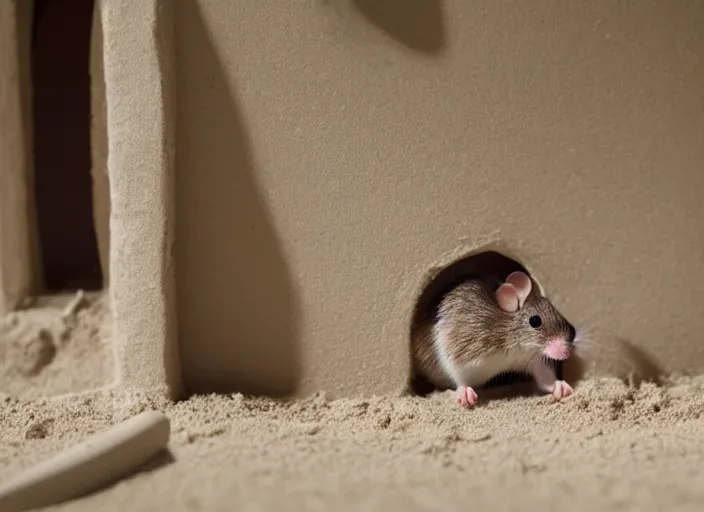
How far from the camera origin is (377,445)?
6.41 feet

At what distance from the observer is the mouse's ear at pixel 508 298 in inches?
96.8

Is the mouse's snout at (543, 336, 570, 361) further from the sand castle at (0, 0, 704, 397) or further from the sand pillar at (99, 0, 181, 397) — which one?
the sand pillar at (99, 0, 181, 397)

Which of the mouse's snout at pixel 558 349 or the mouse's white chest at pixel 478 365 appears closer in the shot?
the mouse's snout at pixel 558 349

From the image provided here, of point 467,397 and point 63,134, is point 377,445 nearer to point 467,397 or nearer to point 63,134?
point 467,397

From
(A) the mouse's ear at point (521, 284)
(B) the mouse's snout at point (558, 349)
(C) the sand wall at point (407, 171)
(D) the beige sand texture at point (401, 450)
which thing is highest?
(C) the sand wall at point (407, 171)

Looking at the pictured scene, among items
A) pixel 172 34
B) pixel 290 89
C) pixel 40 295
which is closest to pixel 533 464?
pixel 290 89

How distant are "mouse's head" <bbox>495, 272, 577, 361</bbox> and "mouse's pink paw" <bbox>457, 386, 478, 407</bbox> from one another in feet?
0.82

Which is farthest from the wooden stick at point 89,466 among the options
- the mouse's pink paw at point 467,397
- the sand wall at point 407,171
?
the mouse's pink paw at point 467,397

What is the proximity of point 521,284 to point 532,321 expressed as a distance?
12 cm

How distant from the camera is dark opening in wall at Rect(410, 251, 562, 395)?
8.24 ft

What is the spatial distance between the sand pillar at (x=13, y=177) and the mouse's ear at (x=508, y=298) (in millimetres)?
1634

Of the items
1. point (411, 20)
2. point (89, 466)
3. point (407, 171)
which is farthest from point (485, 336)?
point (89, 466)

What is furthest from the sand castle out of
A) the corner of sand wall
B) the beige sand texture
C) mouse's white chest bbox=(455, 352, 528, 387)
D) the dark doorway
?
the dark doorway

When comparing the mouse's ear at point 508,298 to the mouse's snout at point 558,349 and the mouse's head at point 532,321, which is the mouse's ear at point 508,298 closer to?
the mouse's head at point 532,321
